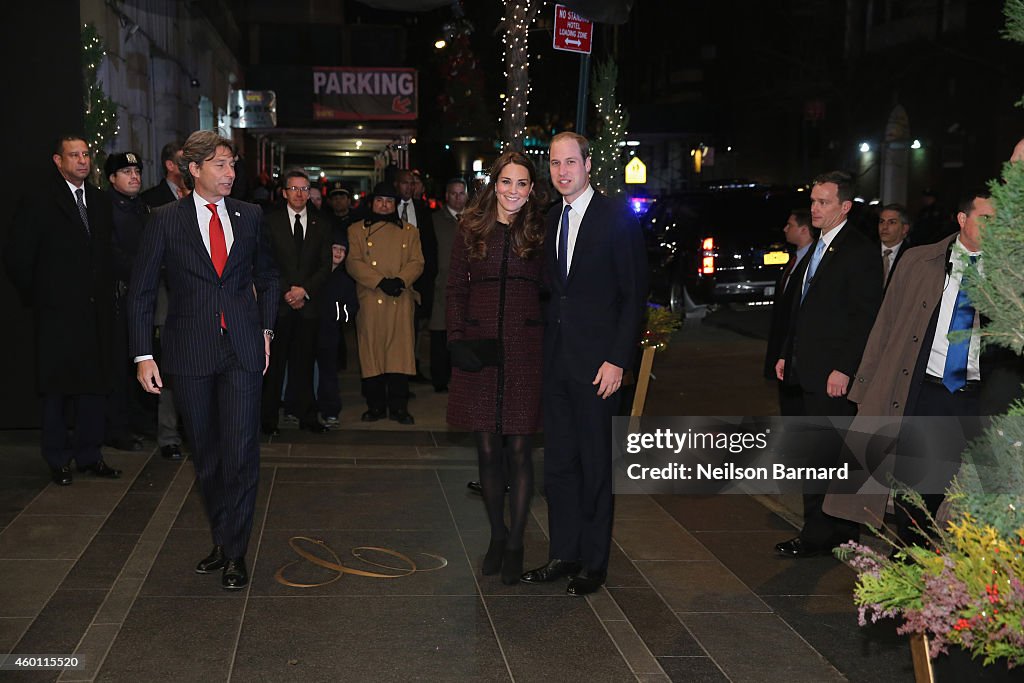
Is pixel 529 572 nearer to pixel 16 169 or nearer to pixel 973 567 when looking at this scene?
pixel 973 567

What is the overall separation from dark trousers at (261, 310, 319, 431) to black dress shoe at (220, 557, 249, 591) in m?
4.05

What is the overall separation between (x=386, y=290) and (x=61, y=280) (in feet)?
9.83

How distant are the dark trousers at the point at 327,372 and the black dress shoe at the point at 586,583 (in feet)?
15.5

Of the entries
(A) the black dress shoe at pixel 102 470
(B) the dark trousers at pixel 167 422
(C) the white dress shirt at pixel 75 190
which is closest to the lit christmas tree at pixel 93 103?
(C) the white dress shirt at pixel 75 190

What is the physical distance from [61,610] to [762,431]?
20.7 feet

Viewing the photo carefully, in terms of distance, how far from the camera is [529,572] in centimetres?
604

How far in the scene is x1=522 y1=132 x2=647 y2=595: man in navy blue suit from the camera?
18.9 feet

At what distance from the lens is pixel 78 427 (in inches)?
318

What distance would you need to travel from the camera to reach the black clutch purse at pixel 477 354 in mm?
5945

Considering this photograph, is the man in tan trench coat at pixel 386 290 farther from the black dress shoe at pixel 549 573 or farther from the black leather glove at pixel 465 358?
the black dress shoe at pixel 549 573

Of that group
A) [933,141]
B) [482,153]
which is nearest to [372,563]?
[933,141]

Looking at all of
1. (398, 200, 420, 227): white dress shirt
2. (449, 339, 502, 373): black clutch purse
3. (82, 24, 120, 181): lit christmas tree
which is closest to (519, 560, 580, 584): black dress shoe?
(449, 339, 502, 373): black clutch purse

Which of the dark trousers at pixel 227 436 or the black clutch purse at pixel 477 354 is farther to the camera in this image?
the black clutch purse at pixel 477 354

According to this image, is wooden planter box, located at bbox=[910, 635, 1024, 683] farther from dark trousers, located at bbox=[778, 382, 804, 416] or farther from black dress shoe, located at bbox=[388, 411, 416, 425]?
black dress shoe, located at bbox=[388, 411, 416, 425]
